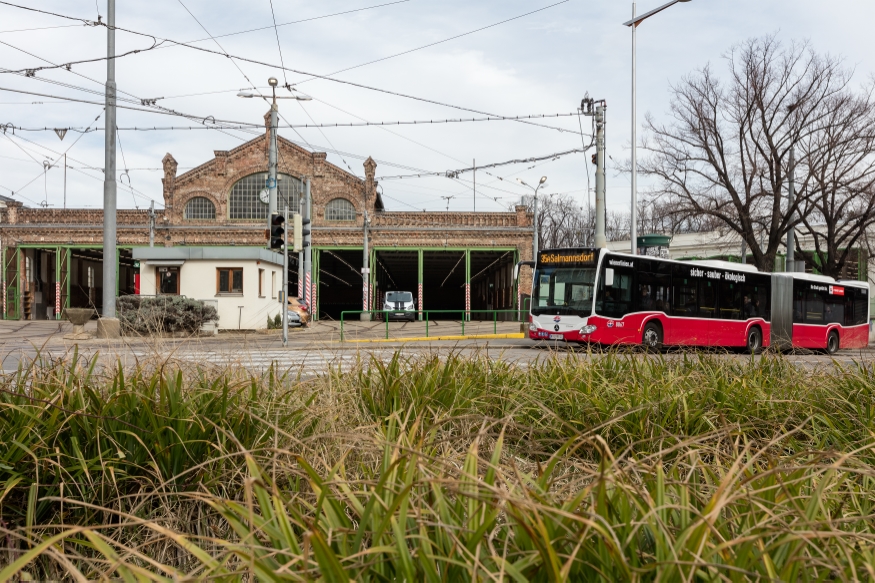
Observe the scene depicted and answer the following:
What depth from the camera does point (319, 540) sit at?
1975 mm

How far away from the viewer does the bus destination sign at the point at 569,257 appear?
20.1m

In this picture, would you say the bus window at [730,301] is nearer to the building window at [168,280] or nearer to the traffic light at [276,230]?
the traffic light at [276,230]

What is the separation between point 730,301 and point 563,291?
18.3 feet

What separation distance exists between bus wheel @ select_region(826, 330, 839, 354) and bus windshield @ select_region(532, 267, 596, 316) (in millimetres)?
10558

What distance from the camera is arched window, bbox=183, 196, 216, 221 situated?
49.6 meters

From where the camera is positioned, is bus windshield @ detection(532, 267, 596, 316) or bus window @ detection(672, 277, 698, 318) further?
bus window @ detection(672, 277, 698, 318)

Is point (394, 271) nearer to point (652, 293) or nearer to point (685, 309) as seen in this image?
point (685, 309)

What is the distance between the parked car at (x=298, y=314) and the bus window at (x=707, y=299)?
1717 cm

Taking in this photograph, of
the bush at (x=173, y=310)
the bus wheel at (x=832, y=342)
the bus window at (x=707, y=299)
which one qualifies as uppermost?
the bus window at (x=707, y=299)

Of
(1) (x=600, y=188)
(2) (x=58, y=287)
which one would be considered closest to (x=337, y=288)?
(2) (x=58, y=287)

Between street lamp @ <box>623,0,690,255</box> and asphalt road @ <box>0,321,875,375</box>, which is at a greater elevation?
street lamp @ <box>623,0,690,255</box>

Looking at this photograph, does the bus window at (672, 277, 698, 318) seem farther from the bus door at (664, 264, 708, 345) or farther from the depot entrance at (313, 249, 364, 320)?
the depot entrance at (313, 249, 364, 320)

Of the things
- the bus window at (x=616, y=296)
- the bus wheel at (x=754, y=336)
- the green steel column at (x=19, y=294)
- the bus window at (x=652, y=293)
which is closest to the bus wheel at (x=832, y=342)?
the bus wheel at (x=754, y=336)

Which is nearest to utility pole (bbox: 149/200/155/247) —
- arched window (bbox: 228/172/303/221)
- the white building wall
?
arched window (bbox: 228/172/303/221)
